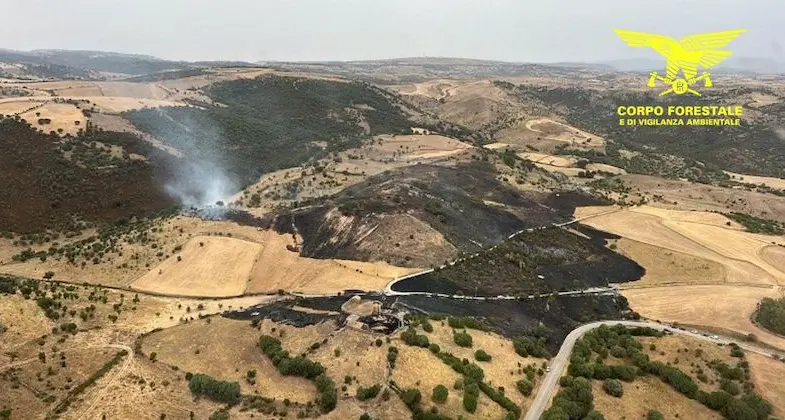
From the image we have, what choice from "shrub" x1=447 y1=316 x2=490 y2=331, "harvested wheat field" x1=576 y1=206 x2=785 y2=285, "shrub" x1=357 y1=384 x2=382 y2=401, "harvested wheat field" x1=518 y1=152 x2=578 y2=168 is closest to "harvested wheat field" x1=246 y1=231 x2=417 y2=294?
"shrub" x1=447 y1=316 x2=490 y2=331

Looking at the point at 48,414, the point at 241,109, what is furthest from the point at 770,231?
the point at 241,109

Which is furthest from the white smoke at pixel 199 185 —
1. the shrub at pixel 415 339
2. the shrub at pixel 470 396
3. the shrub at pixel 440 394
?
the shrub at pixel 470 396

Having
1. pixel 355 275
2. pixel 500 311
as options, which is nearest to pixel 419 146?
pixel 355 275

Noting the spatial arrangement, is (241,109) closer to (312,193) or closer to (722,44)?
(312,193)

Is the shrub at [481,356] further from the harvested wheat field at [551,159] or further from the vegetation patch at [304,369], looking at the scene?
the harvested wheat field at [551,159]

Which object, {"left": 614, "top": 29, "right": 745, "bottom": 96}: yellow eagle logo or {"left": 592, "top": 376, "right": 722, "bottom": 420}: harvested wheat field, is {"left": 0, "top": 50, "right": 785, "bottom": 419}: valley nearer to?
{"left": 592, "top": 376, "right": 722, "bottom": 420}: harvested wheat field

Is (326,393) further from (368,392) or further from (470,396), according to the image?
(470,396)

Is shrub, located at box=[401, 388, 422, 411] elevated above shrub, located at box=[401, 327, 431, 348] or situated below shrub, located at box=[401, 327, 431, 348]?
below
